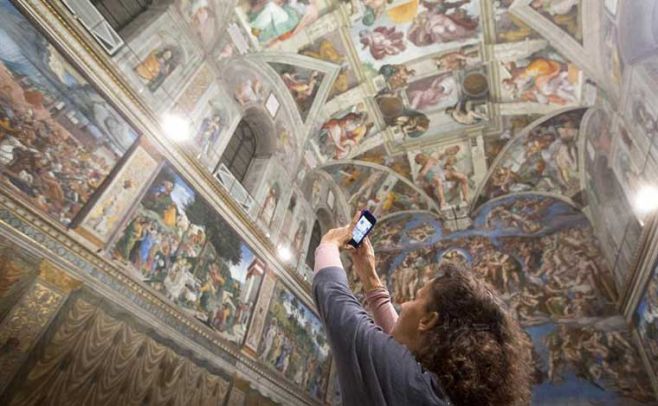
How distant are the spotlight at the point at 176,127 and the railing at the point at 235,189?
1214 mm

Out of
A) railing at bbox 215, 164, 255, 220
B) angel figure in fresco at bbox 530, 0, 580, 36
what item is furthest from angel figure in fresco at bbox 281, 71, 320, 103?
angel figure in fresco at bbox 530, 0, 580, 36

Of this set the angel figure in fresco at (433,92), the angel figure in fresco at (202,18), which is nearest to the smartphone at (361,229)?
the angel figure in fresco at (202,18)

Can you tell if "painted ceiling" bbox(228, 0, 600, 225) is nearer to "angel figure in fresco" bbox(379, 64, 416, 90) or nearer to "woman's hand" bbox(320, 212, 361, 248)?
"angel figure in fresco" bbox(379, 64, 416, 90)

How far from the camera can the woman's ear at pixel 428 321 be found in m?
1.22

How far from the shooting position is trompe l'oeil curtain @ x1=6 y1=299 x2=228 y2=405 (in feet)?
13.1

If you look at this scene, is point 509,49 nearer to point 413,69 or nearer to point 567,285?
point 413,69

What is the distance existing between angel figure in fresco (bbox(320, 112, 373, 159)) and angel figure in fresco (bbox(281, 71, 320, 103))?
1336 mm

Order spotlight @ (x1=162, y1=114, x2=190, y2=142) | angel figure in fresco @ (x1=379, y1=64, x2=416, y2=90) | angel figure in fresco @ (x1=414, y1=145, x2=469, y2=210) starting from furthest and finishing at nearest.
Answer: angel figure in fresco @ (x1=414, y1=145, x2=469, y2=210)
angel figure in fresco @ (x1=379, y1=64, x2=416, y2=90)
spotlight @ (x1=162, y1=114, x2=190, y2=142)

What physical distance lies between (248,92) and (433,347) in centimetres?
914

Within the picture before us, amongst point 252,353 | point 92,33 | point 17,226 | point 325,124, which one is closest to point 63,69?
point 92,33

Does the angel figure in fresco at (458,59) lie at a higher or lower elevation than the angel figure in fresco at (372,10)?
higher

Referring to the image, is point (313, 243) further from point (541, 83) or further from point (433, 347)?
point (433, 347)

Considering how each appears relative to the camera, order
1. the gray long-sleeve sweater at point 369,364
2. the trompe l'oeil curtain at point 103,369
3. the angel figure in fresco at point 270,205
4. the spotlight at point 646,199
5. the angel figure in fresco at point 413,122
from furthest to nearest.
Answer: the angel figure in fresco at point 413,122
the angel figure in fresco at point 270,205
the spotlight at point 646,199
the trompe l'oeil curtain at point 103,369
the gray long-sleeve sweater at point 369,364

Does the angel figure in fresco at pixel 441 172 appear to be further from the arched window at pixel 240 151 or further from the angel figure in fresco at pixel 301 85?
the arched window at pixel 240 151
